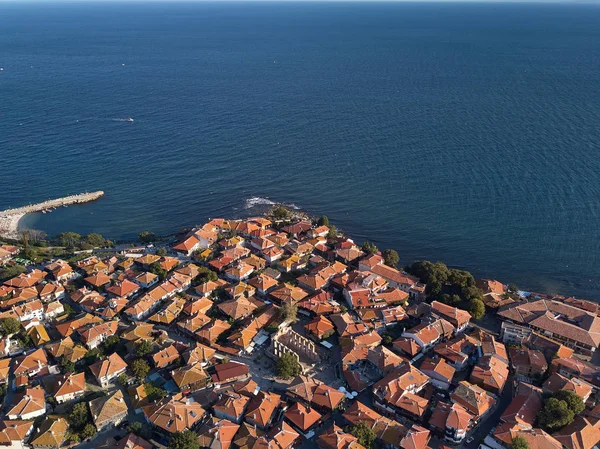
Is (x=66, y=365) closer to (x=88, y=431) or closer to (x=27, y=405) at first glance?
(x=27, y=405)

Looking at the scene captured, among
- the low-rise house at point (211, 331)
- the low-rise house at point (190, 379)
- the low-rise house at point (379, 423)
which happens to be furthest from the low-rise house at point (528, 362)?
the low-rise house at point (190, 379)

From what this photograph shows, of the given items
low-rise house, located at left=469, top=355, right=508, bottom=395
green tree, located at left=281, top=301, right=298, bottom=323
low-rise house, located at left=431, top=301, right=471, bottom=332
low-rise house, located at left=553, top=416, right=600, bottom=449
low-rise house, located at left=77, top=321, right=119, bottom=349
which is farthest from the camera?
low-rise house, located at left=431, top=301, right=471, bottom=332

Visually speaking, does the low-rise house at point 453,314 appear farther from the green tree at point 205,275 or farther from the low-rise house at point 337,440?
the green tree at point 205,275

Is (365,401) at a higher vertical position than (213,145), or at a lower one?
lower

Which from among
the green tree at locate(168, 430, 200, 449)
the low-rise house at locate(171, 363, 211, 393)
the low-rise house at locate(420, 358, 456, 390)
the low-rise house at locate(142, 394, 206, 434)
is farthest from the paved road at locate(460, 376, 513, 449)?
the low-rise house at locate(171, 363, 211, 393)

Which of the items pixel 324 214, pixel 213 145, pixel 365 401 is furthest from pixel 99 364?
pixel 213 145

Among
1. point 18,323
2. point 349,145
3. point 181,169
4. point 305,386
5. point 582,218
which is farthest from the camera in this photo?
point 349,145

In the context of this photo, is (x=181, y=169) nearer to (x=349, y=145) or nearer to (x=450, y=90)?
(x=349, y=145)

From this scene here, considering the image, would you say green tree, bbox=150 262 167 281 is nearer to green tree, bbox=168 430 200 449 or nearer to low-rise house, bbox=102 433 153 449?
low-rise house, bbox=102 433 153 449
